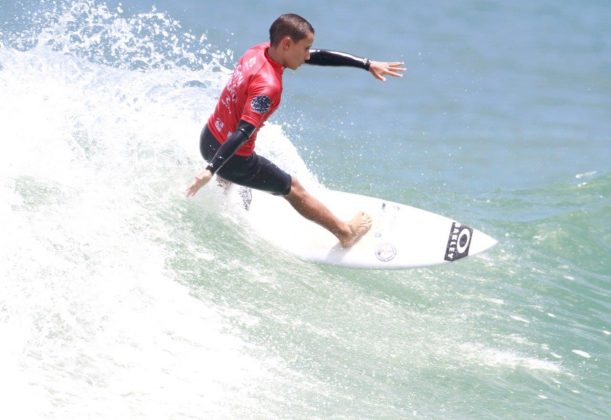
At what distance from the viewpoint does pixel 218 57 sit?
1280 cm

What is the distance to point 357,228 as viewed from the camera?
7637 mm

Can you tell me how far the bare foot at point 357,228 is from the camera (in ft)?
24.8

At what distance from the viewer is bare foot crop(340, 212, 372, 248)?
7.56m

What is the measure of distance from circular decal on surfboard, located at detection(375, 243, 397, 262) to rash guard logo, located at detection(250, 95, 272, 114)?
1678 millimetres

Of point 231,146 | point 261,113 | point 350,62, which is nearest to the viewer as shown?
point 231,146

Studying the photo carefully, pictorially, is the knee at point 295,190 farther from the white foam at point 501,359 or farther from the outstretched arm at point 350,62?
the white foam at point 501,359

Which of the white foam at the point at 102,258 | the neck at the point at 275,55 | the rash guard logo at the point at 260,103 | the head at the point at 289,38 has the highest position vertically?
the head at the point at 289,38

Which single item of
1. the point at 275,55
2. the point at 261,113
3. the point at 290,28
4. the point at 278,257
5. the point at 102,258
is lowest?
the point at 102,258

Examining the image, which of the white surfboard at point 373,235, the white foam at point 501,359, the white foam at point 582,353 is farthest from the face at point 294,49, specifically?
the white foam at point 582,353

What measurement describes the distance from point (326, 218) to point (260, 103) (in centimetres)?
135

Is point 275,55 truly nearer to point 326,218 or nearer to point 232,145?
point 232,145

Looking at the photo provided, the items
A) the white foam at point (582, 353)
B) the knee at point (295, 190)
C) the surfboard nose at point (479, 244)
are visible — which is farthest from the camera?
the surfboard nose at point (479, 244)

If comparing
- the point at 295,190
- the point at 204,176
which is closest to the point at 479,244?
the point at 295,190

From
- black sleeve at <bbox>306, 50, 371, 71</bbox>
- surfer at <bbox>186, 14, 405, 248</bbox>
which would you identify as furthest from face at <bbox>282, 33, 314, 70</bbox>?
black sleeve at <bbox>306, 50, 371, 71</bbox>
